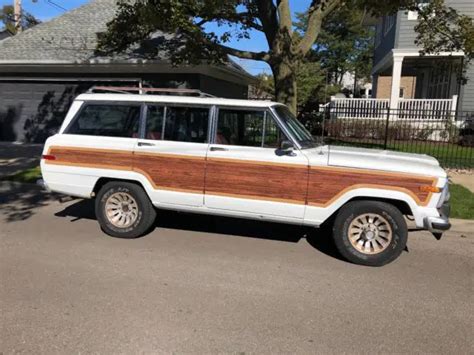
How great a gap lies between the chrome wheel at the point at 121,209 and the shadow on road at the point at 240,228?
0.66 meters

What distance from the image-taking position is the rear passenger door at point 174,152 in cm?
582

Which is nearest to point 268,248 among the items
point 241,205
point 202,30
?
point 241,205

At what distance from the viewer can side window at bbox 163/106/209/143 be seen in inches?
233

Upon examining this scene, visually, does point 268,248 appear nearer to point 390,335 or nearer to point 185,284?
point 185,284

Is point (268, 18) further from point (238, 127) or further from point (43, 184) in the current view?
point (43, 184)

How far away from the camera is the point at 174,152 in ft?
19.3

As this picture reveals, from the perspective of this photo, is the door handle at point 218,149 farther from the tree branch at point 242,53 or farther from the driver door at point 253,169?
the tree branch at point 242,53

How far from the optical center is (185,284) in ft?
15.2

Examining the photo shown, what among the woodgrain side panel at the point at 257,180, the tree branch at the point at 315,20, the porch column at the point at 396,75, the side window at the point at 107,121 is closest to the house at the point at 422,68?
the porch column at the point at 396,75

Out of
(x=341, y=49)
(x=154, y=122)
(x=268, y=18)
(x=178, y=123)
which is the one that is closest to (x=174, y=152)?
(x=178, y=123)

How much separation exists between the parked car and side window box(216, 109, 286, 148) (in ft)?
0.04

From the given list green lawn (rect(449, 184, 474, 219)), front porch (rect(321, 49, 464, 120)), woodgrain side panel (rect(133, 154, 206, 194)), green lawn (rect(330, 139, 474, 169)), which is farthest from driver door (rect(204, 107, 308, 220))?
front porch (rect(321, 49, 464, 120))

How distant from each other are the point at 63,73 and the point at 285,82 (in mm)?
8913

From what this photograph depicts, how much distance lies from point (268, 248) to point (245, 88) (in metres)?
14.8
